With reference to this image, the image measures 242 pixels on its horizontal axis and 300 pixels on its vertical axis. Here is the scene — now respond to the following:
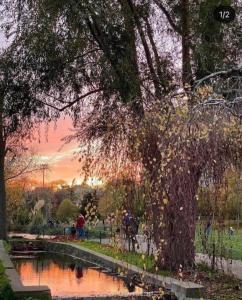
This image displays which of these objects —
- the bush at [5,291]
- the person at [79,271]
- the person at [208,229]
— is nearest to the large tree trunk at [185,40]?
the person at [208,229]

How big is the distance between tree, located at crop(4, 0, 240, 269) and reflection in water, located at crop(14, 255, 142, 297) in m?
1.60

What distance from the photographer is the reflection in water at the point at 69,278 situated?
13.4m

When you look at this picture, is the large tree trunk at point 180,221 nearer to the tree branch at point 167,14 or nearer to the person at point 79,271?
the person at point 79,271

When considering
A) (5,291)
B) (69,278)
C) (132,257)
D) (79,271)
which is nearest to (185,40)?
(132,257)

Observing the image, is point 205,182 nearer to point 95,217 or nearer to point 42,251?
point 95,217

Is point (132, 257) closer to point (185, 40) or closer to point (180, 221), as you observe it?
point (180, 221)

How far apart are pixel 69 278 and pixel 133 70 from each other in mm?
5640

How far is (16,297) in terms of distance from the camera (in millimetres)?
8180

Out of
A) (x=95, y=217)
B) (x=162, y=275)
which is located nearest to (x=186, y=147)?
(x=95, y=217)

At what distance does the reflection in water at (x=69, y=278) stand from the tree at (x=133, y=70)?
1600 millimetres

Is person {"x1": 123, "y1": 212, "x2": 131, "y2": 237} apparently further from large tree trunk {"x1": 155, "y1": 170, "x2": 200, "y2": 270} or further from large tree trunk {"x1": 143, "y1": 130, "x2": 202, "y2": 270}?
large tree trunk {"x1": 155, "y1": 170, "x2": 200, "y2": 270}

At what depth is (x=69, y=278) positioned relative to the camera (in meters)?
16.0

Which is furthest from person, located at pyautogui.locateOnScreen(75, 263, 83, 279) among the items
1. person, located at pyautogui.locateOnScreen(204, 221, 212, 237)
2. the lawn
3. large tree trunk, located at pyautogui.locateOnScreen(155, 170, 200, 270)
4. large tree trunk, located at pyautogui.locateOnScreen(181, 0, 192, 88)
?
person, located at pyautogui.locateOnScreen(204, 221, 212, 237)

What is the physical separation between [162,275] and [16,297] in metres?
5.16
